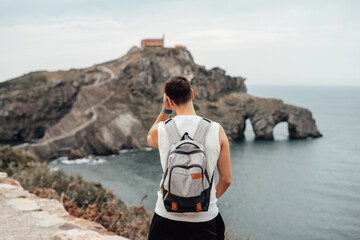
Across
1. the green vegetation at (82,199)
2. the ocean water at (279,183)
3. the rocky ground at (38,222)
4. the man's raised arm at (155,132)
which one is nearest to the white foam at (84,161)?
the ocean water at (279,183)

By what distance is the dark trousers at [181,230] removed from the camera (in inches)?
104

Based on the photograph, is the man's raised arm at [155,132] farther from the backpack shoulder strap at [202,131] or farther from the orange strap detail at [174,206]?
the orange strap detail at [174,206]

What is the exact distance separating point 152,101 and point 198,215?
6781 centimetres

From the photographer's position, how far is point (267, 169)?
47.8m

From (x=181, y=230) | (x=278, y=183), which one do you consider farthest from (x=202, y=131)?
(x=278, y=183)

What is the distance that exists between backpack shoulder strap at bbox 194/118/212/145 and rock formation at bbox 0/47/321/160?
57321mm

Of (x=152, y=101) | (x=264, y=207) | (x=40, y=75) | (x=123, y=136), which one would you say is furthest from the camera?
(x=40, y=75)

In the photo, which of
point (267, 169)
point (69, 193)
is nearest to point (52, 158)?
point (267, 169)

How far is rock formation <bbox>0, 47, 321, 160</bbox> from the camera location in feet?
204

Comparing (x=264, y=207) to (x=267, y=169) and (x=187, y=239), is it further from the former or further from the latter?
(x=187, y=239)

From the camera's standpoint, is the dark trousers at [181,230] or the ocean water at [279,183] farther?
the ocean water at [279,183]

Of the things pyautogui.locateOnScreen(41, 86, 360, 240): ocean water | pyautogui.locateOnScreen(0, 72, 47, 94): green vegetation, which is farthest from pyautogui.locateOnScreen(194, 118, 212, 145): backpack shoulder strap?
pyautogui.locateOnScreen(0, 72, 47, 94): green vegetation

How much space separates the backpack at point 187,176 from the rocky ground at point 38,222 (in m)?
2.34

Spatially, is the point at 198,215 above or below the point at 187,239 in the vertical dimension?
above
